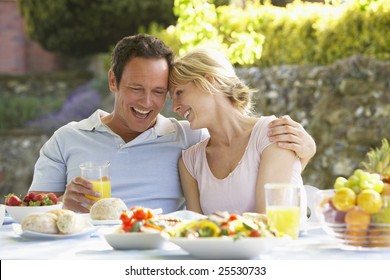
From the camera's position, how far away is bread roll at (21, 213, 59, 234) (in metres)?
2.30

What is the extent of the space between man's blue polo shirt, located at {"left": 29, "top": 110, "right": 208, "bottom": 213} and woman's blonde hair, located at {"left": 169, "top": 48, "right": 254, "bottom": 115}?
299 millimetres

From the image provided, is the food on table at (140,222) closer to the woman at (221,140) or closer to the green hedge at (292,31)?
the woman at (221,140)

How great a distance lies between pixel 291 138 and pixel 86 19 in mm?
10025

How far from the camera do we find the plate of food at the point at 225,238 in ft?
6.21

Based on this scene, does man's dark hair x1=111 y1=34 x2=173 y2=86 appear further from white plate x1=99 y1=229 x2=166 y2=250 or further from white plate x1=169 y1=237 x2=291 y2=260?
white plate x1=169 y1=237 x2=291 y2=260

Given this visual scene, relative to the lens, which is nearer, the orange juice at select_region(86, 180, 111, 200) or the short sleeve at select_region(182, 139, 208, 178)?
the orange juice at select_region(86, 180, 111, 200)

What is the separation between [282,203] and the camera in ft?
6.91

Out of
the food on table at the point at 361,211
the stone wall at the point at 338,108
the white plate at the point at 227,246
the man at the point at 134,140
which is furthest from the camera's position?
the stone wall at the point at 338,108

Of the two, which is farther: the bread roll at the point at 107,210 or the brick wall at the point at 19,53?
the brick wall at the point at 19,53

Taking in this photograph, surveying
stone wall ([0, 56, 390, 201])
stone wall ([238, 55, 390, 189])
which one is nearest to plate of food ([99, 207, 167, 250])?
stone wall ([238, 55, 390, 189])

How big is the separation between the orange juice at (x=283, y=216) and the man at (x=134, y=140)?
1.10m

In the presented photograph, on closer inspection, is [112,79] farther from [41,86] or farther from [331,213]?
[41,86]

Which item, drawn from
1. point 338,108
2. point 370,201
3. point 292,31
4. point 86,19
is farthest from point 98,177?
point 86,19

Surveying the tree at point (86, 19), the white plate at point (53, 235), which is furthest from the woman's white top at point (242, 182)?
the tree at point (86, 19)
